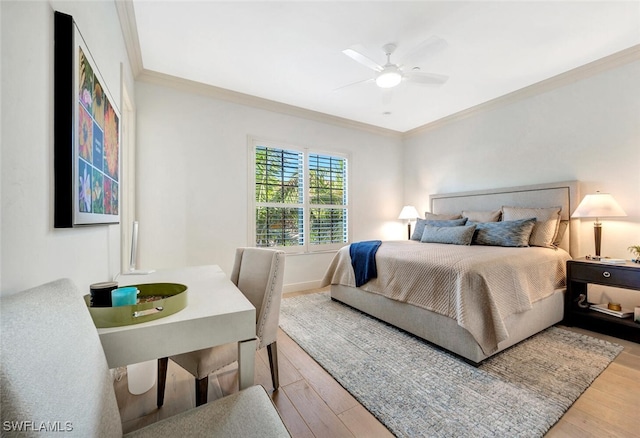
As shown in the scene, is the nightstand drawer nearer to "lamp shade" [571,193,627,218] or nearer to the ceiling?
"lamp shade" [571,193,627,218]

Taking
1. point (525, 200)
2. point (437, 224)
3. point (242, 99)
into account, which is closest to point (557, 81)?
point (525, 200)

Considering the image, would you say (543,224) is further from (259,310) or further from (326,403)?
(259,310)

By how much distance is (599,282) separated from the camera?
8.07ft

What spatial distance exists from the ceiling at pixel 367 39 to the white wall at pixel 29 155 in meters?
1.41

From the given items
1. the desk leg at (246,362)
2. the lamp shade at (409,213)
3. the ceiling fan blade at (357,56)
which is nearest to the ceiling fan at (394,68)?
the ceiling fan blade at (357,56)

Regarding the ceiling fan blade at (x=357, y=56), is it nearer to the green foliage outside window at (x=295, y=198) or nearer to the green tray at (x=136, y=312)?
the green foliage outside window at (x=295, y=198)

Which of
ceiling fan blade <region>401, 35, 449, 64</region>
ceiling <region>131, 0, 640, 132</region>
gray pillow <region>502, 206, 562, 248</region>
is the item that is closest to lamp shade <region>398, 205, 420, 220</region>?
gray pillow <region>502, 206, 562, 248</region>

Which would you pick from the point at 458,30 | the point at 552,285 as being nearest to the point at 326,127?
the point at 458,30

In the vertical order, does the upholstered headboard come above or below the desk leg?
above

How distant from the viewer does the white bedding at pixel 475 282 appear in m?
1.95

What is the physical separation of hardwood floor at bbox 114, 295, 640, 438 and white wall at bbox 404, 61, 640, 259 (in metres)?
1.69

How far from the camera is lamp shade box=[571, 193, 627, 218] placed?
102 inches

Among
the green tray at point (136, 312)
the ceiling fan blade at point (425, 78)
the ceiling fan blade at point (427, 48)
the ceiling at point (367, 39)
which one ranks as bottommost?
the green tray at point (136, 312)

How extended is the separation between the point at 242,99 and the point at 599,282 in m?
4.26
